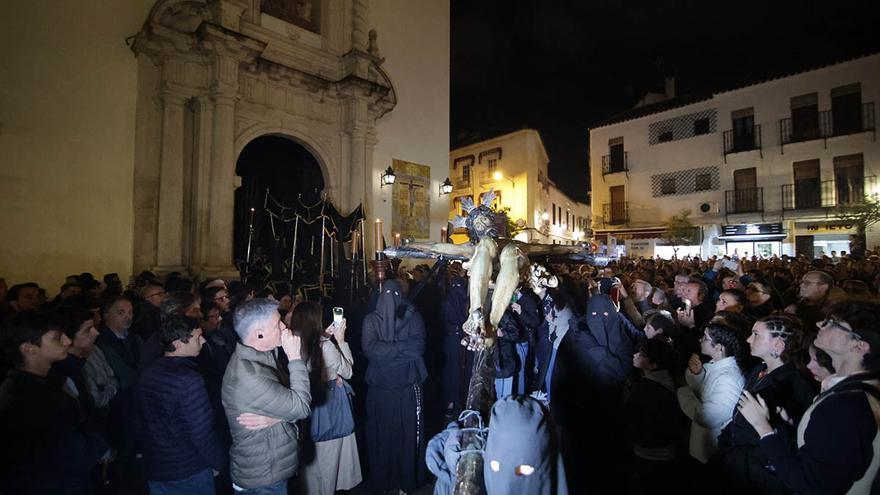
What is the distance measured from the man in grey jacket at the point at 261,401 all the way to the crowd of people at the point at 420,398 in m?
0.01

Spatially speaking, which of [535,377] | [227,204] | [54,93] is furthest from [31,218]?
[535,377]

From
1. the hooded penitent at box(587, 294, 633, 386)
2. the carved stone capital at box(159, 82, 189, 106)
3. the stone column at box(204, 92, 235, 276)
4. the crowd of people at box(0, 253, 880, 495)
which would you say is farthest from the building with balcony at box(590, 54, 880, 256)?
the carved stone capital at box(159, 82, 189, 106)

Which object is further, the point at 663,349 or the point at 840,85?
the point at 840,85

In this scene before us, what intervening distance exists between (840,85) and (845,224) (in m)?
6.45

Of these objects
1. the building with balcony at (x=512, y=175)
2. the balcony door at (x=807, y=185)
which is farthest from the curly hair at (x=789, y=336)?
the building with balcony at (x=512, y=175)

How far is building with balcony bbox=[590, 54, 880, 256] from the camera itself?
742 inches

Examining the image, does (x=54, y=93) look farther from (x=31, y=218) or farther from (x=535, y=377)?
(x=535, y=377)

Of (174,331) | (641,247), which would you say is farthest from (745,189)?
(174,331)

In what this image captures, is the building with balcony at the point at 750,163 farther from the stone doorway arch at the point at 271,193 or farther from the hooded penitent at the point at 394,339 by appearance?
the hooded penitent at the point at 394,339

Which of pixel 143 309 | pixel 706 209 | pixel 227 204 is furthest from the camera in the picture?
pixel 706 209

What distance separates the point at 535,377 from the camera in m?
5.34

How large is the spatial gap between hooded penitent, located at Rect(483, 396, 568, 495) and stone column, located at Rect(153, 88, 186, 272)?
8.91 metres

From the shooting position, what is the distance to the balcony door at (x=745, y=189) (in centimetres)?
2138

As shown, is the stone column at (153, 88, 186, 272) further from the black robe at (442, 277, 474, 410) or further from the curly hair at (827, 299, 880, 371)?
the curly hair at (827, 299, 880, 371)
